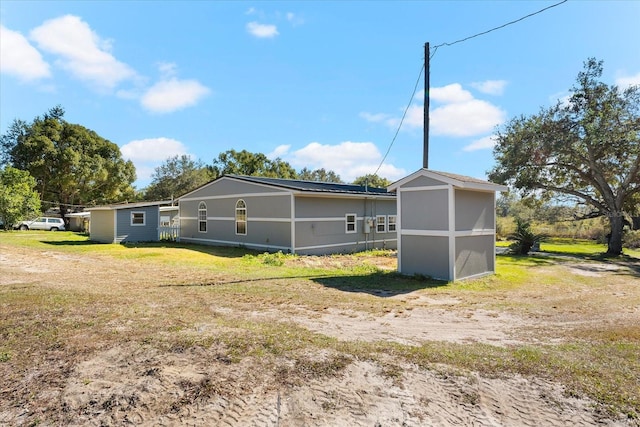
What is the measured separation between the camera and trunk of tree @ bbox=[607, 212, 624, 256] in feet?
64.3

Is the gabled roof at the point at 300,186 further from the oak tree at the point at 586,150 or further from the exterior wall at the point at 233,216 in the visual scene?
the oak tree at the point at 586,150

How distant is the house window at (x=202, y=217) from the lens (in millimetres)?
21047

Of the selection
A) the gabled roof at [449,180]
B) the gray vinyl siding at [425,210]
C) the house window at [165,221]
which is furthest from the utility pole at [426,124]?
the house window at [165,221]

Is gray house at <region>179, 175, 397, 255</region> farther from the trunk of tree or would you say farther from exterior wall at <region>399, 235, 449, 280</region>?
the trunk of tree

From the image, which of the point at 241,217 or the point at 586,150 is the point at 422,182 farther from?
the point at 586,150

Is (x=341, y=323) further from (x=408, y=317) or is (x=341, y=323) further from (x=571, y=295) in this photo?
(x=571, y=295)

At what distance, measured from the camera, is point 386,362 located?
14.1ft

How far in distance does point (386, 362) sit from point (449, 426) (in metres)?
1.29

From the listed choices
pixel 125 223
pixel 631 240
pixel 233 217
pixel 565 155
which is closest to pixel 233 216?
pixel 233 217

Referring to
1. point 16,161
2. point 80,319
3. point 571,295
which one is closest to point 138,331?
point 80,319

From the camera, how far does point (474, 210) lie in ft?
36.8

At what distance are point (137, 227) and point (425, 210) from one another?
58.2ft

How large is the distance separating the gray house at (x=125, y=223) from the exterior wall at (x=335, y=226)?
10.1 meters

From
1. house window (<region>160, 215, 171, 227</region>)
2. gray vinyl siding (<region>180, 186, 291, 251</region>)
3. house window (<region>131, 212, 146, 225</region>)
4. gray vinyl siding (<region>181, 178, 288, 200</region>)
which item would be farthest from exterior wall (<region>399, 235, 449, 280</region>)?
house window (<region>160, 215, 171, 227</region>)
